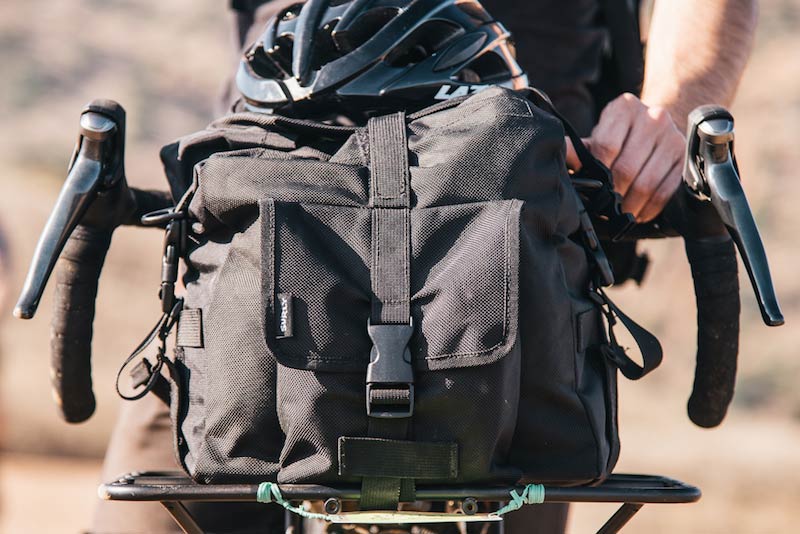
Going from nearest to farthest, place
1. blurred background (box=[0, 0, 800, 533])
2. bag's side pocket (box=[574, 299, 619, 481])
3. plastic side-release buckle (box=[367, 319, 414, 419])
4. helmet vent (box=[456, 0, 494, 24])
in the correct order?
plastic side-release buckle (box=[367, 319, 414, 419])
bag's side pocket (box=[574, 299, 619, 481])
helmet vent (box=[456, 0, 494, 24])
blurred background (box=[0, 0, 800, 533])

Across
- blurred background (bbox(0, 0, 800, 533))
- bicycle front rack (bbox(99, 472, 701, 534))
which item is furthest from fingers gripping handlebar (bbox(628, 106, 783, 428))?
blurred background (bbox(0, 0, 800, 533))

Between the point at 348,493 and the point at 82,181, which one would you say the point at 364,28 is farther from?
the point at 348,493

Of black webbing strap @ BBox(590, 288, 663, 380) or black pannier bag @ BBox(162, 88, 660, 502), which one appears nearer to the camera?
black pannier bag @ BBox(162, 88, 660, 502)

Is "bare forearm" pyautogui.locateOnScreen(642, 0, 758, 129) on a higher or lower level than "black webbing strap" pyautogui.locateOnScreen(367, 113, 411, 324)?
higher

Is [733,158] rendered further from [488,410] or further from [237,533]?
[237,533]

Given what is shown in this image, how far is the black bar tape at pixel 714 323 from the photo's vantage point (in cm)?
155

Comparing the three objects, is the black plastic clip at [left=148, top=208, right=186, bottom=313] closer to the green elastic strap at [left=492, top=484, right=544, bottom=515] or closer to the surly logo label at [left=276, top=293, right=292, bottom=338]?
the surly logo label at [left=276, top=293, right=292, bottom=338]

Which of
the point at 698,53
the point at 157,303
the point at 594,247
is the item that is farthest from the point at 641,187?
the point at 157,303

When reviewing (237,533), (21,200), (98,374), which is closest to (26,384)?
(98,374)

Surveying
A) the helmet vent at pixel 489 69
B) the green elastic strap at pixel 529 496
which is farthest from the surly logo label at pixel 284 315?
the helmet vent at pixel 489 69

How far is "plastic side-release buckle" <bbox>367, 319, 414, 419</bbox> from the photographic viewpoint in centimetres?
119

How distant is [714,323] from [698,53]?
566mm

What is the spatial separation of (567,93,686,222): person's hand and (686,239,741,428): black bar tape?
11 centimetres

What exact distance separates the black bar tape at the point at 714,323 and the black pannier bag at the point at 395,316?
0.30m
